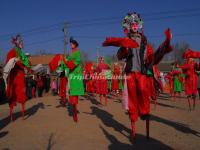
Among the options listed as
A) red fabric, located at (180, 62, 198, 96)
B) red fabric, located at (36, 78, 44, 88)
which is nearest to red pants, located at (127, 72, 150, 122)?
red fabric, located at (180, 62, 198, 96)

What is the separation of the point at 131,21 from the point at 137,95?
5.44 ft

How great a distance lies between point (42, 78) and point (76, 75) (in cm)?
1664

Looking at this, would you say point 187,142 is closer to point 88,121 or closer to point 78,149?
point 78,149

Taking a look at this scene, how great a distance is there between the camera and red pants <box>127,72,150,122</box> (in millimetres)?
7285

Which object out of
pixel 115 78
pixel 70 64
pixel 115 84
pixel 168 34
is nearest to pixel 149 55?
pixel 168 34

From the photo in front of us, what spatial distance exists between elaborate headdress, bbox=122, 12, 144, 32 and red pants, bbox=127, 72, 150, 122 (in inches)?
43.0

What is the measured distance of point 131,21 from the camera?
25.0ft

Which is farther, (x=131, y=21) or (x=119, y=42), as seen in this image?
(x=131, y=21)

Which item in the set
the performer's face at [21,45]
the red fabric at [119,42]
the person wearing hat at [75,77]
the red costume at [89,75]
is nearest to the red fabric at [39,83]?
the red costume at [89,75]

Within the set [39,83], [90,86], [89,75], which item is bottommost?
[90,86]

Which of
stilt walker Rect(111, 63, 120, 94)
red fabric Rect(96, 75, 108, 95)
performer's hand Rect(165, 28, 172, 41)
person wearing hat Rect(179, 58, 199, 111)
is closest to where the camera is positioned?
performer's hand Rect(165, 28, 172, 41)

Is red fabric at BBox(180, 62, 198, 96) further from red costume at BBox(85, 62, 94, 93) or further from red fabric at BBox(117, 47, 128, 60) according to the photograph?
red costume at BBox(85, 62, 94, 93)

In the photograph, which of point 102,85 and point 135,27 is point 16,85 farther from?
point 102,85

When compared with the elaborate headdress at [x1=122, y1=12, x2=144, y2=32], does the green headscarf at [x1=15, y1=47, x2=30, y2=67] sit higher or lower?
lower
